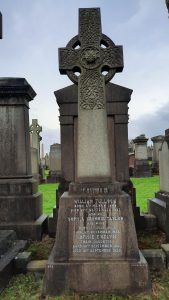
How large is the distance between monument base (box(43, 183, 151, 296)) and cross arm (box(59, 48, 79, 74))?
5.23 ft

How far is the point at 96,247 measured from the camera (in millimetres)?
3744

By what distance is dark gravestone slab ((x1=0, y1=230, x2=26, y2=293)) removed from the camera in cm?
386

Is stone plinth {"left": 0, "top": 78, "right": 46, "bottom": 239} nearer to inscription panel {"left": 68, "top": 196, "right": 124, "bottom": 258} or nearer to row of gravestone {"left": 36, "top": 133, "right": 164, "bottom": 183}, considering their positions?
inscription panel {"left": 68, "top": 196, "right": 124, "bottom": 258}

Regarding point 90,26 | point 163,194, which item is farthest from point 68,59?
point 163,194

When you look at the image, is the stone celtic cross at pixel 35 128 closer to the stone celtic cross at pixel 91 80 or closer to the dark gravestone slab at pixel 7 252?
the dark gravestone slab at pixel 7 252

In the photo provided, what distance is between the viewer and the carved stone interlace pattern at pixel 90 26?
4.27 m

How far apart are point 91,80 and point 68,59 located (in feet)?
1.47

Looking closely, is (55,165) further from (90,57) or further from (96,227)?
(96,227)

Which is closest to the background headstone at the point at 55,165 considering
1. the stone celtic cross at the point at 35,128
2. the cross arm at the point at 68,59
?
the stone celtic cross at the point at 35,128

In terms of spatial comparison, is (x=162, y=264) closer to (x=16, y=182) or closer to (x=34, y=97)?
(x=16, y=182)

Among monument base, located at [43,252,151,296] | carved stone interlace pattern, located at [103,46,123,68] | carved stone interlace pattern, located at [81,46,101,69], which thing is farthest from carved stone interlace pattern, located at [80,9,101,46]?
monument base, located at [43,252,151,296]

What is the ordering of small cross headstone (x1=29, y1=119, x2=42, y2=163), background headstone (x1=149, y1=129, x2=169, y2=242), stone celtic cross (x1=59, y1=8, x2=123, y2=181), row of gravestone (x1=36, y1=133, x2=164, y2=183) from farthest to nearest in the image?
Answer: small cross headstone (x1=29, y1=119, x2=42, y2=163)
row of gravestone (x1=36, y1=133, x2=164, y2=183)
background headstone (x1=149, y1=129, x2=169, y2=242)
stone celtic cross (x1=59, y1=8, x2=123, y2=181)

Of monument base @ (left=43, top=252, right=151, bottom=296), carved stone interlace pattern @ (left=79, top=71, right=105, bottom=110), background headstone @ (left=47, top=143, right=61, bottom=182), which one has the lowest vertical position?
monument base @ (left=43, top=252, right=151, bottom=296)

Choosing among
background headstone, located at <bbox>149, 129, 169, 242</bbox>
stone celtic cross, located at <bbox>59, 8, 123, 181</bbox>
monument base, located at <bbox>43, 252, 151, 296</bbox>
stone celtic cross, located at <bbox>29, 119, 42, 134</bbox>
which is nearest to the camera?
monument base, located at <bbox>43, 252, 151, 296</bbox>
